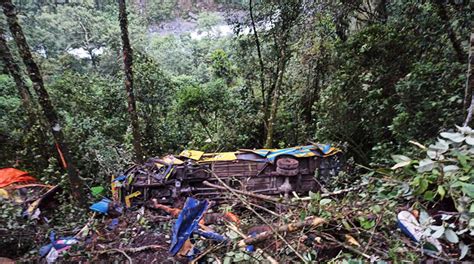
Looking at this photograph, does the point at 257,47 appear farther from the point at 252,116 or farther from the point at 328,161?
the point at 328,161

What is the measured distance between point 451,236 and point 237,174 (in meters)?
4.49

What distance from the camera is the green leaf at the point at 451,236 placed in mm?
1174

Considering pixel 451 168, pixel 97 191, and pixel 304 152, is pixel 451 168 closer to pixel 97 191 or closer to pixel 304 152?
pixel 304 152

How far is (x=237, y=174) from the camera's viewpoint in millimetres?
5578

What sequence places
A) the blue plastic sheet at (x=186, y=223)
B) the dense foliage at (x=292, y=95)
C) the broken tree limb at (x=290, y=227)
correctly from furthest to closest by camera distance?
the dense foliage at (x=292, y=95), the blue plastic sheet at (x=186, y=223), the broken tree limb at (x=290, y=227)

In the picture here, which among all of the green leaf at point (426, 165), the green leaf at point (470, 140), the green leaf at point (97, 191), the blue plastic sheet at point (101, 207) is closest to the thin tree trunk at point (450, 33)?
the green leaf at point (470, 140)

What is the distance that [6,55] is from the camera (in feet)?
20.8

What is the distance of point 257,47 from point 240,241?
7.32 metres

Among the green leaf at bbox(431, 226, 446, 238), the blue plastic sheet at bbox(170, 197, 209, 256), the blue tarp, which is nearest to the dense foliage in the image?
the green leaf at bbox(431, 226, 446, 238)

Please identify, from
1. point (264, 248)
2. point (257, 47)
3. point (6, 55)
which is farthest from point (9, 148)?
point (264, 248)

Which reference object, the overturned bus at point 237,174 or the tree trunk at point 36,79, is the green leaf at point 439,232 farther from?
the tree trunk at point 36,79

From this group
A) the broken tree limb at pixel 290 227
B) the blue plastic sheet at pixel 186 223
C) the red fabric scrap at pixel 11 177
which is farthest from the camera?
the red fabric scrap at pixel 11 177

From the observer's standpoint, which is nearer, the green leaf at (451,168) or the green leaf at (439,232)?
the green leaf at (439,232)

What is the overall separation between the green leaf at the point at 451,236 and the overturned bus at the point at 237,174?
4.16 m
